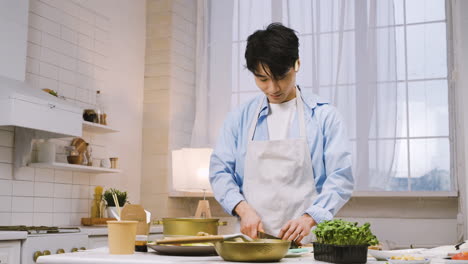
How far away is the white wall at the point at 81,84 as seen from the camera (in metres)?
4.14

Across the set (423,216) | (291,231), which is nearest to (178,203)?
(423,216)

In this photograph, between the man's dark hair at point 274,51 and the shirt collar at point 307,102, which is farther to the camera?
the shirt collar at point 307,102

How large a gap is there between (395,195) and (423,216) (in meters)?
0.29

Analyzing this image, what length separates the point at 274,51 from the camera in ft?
7.97

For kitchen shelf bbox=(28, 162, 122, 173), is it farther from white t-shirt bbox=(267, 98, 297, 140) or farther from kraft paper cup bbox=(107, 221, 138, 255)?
kraft paper cup bbox=(107, 221, 138, 255)

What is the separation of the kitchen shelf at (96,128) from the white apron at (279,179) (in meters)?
2.12

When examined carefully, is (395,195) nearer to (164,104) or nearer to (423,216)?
(423,216)

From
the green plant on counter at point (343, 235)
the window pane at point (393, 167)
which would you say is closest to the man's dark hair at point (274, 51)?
the green plant on counter at point (343, 235)

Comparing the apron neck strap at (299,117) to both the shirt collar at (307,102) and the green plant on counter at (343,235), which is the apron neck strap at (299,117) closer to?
the shirt collar at (307,102)

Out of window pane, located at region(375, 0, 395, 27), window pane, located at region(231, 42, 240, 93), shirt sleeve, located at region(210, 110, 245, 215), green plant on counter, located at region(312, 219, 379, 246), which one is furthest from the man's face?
window pane, located at region(231, 42, 240, 93)

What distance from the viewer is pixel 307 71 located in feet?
17.5

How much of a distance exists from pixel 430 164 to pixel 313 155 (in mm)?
2595

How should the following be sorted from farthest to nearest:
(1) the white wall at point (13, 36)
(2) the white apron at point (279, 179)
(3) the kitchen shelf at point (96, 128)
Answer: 1. (3) the kitchen shelf at point (96, 128)
2. (1) the white wall at point (13, 36)
3. (2) the white apron at point (279, 179)

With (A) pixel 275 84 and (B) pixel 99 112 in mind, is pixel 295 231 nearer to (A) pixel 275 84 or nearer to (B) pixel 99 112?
(A) pixel 275 84
